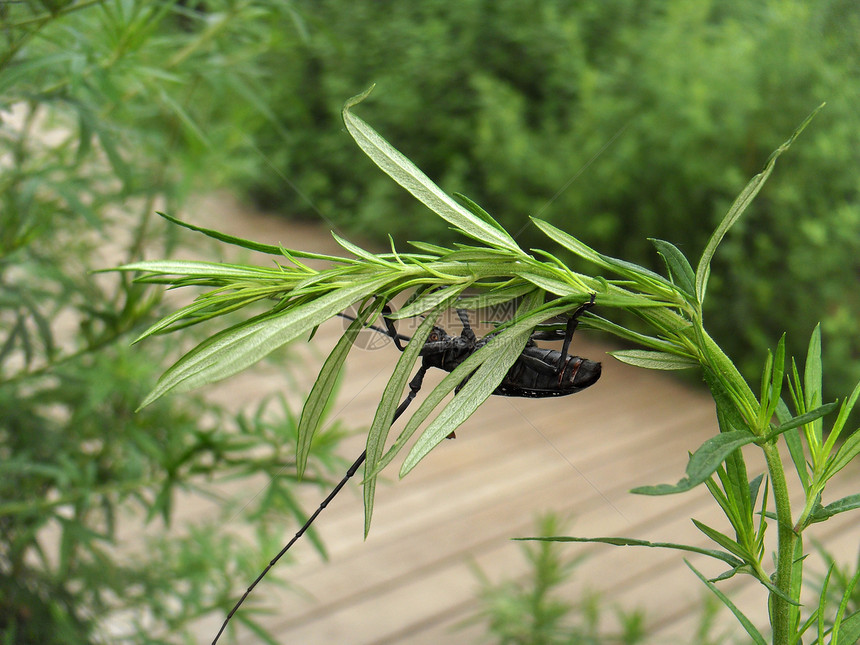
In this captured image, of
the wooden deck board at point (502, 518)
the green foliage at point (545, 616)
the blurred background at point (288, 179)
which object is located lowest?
the wooden deck board at point (502, 518)

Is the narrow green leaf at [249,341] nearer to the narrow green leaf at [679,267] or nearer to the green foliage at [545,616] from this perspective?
the narrow green leaf at [679,267]

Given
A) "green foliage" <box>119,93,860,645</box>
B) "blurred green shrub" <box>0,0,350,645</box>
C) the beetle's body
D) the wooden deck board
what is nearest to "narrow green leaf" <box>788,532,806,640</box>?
"green foliage" <box>119,93,860,645</box>

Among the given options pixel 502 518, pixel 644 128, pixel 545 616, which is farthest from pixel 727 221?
pixel 644 128

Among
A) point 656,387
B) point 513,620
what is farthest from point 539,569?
point 656,387

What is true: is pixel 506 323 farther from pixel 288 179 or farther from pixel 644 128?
pixel 644 128

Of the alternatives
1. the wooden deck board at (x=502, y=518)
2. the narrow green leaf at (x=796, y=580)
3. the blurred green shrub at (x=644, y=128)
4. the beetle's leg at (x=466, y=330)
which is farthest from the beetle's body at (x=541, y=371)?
the blurred green shrub at (x=644, y=128)
